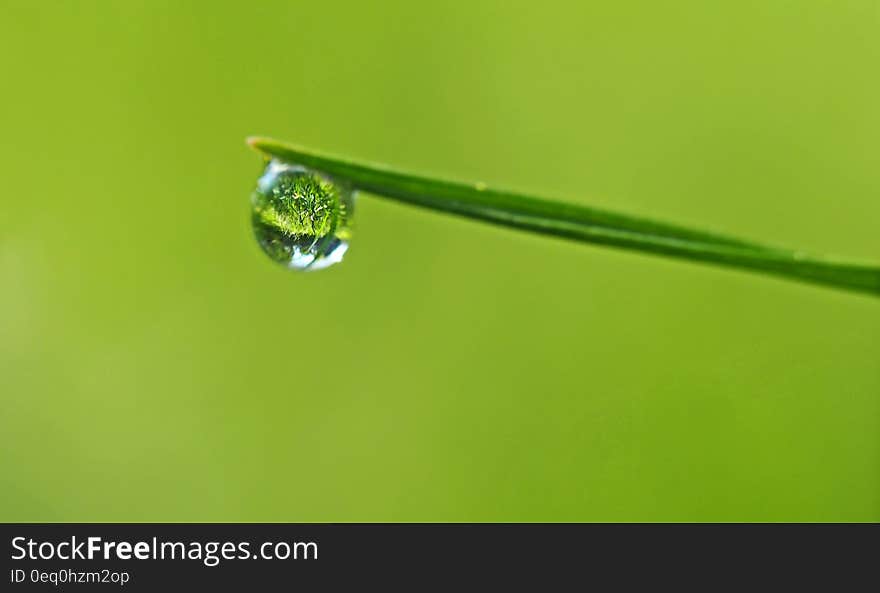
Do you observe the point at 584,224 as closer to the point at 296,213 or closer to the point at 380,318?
the point at 296,213

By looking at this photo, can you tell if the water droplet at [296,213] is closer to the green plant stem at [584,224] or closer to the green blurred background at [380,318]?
the green plant stem at [584,224]

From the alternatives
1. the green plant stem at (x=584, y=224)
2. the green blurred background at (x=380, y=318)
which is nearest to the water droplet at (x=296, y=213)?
the green plant stem at (x=584, y=224)

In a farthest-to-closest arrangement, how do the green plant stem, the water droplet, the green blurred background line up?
the green blurred background, the water droplet, the green plant stem

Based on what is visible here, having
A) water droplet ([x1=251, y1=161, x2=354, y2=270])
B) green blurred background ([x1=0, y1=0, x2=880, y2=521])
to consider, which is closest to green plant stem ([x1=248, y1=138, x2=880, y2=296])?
water droplet ([x1=251, y1=161, x2=354, y2=270])

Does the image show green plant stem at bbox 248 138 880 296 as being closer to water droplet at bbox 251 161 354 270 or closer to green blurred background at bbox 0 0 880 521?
water droplet at bbox 251 161 354 270

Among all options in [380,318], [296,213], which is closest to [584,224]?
[296,213]
